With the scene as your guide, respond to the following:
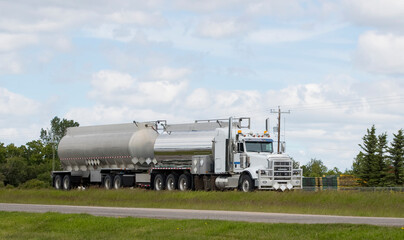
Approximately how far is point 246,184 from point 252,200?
17.7 ft

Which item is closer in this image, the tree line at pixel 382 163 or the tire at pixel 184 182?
the tire at pixel 184 182

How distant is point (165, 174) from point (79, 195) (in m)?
5.43

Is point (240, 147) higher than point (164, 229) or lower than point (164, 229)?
higher

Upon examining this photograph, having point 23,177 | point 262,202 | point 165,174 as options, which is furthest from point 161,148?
point 23,177

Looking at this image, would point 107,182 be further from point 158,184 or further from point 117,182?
point 158,184

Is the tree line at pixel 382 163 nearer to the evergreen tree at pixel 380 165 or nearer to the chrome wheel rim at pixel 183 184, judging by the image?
the evergreen tree at pixel 380 165

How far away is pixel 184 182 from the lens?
42656 millimetres

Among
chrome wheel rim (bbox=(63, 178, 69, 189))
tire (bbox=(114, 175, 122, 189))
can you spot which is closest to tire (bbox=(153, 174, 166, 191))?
tire (bbox=(114, 175, 122, 189))

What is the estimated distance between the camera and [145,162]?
4500 cm

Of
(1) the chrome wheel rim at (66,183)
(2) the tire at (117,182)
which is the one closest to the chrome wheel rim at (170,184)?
(2) the tire at (117,182)

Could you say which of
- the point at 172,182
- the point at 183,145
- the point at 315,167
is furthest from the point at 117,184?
the point at 315,167

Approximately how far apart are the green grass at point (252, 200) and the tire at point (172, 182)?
3186 mm

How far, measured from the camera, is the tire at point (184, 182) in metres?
42.2

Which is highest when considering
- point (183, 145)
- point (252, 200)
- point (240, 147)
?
point (183, 145)
